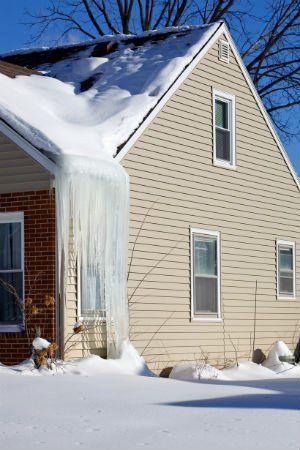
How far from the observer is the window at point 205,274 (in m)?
17.7

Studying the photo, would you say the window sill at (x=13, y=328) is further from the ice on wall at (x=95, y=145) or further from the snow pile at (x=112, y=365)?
the ice on wall at (x=95, y=145)

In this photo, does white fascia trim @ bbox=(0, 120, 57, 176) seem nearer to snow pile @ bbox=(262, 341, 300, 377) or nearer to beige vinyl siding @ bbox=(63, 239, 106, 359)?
beige vinyl siding @ bbox=(63, 239, 106, 359)

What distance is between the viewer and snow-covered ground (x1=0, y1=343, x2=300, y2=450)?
839 cm

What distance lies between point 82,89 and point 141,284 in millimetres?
4073

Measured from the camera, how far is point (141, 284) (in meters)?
16.2

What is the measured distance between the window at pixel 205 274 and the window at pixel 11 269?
367cm

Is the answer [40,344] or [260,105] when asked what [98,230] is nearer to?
[40,344]

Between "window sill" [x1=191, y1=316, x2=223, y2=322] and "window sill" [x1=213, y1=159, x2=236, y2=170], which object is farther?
"window sill" [x1=213, y1=159, x2=236, y2=170]

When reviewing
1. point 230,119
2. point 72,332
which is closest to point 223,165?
point 230,119

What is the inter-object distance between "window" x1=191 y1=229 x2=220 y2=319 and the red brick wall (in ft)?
12.0

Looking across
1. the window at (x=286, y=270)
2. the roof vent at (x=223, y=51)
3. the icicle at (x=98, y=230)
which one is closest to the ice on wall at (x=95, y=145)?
the icicle at (x=98, y=230)

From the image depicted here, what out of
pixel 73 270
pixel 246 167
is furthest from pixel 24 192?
pixel 246 167

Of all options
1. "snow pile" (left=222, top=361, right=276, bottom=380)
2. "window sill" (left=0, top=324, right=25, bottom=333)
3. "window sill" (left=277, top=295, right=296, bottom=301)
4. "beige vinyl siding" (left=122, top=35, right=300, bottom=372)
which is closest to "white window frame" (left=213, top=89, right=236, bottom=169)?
"beige vinyl siding" (left=122, top=35, right=300, bottom=372)

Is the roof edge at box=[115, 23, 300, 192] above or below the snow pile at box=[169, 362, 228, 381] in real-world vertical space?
above
